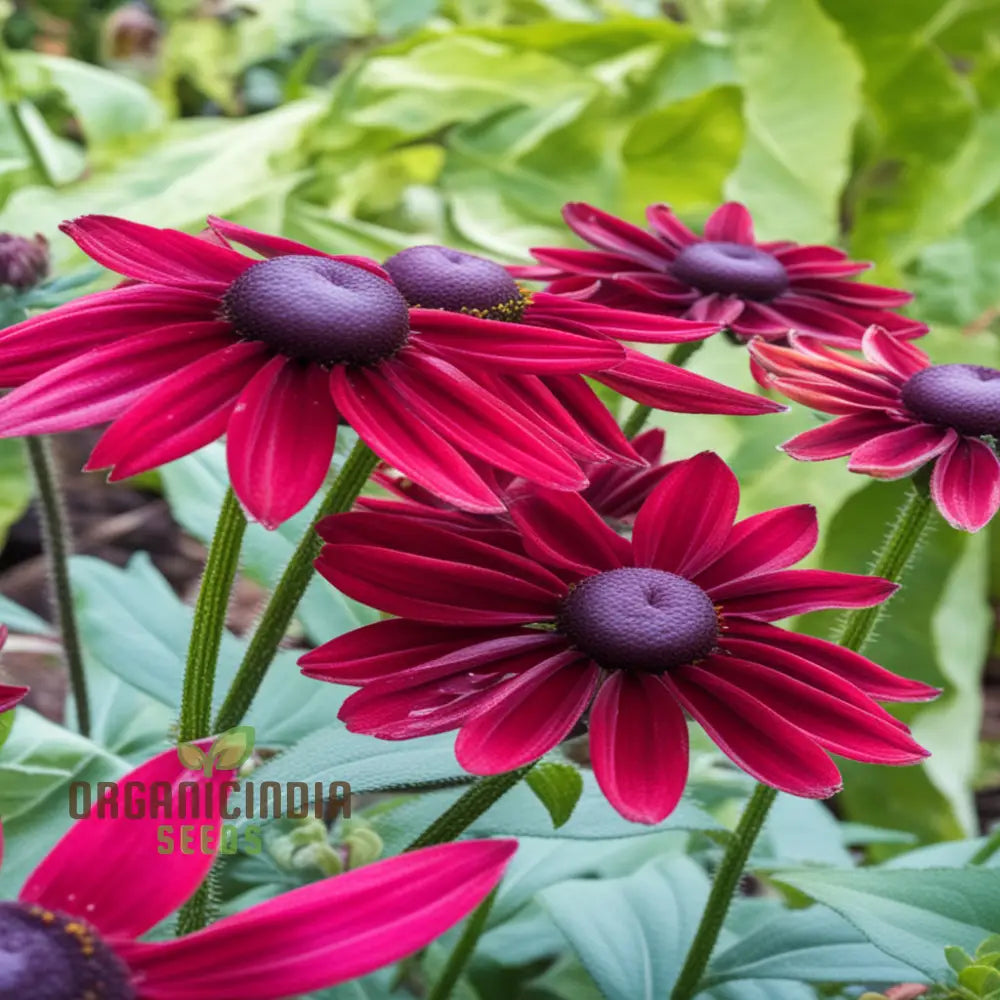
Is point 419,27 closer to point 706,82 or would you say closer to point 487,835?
point 706,82

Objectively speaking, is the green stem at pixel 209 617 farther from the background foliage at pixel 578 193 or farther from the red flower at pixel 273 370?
the background foliage at pixel 578 193

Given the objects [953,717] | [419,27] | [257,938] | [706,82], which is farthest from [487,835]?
[419,27]

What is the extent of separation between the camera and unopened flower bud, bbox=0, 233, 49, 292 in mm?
525

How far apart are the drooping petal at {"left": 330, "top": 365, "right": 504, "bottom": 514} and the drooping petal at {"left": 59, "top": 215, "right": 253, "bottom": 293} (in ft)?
0.19

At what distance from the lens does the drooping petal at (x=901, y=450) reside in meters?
0.38

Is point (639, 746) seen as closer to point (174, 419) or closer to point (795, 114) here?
point (174, 419)

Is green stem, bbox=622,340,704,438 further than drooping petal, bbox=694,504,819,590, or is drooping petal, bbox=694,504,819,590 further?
green stem, bbox=622,340,704,438

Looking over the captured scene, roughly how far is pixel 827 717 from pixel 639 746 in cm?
5

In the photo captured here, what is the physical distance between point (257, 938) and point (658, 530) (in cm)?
18

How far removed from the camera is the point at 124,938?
0.26 m

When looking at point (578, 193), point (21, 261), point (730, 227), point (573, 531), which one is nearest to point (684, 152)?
point (578, 193)

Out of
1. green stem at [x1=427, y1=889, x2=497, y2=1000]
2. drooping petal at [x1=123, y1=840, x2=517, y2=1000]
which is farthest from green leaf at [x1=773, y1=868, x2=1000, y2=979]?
drooping petal at [x1=123, y1=840, x2=517, y2=1000]

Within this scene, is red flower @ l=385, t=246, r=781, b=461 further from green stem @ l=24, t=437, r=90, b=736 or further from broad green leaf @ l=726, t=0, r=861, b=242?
broad green leaf @ l=726, t=0, r=861, b=242

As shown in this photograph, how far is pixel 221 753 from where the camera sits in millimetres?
302
